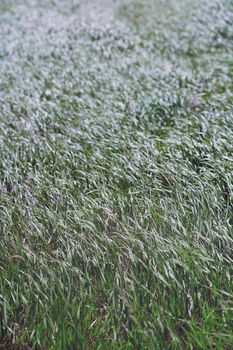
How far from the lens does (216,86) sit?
6965mm

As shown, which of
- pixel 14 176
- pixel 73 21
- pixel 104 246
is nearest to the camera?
pixel 104 246

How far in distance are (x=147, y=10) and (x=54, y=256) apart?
29.3 feet

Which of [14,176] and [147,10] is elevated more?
[147,10]

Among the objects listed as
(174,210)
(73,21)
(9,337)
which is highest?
(73,21)

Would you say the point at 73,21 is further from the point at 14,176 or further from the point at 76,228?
the point at 76,228

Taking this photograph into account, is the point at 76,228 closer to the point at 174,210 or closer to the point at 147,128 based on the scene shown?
the point at 174,210

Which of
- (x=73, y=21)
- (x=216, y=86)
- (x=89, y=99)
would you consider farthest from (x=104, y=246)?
(x=73, y=21)

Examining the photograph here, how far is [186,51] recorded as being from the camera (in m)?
8.64

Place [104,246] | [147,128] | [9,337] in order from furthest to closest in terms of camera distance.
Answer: [147,128]
[104,246]
[9,337]

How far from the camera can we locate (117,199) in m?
4.41

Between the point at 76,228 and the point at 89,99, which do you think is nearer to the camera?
the point at 76,228

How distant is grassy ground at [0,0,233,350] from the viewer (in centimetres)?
331

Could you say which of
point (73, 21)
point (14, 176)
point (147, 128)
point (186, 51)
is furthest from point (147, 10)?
point (14, 176)

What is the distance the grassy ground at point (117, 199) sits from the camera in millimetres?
3311
